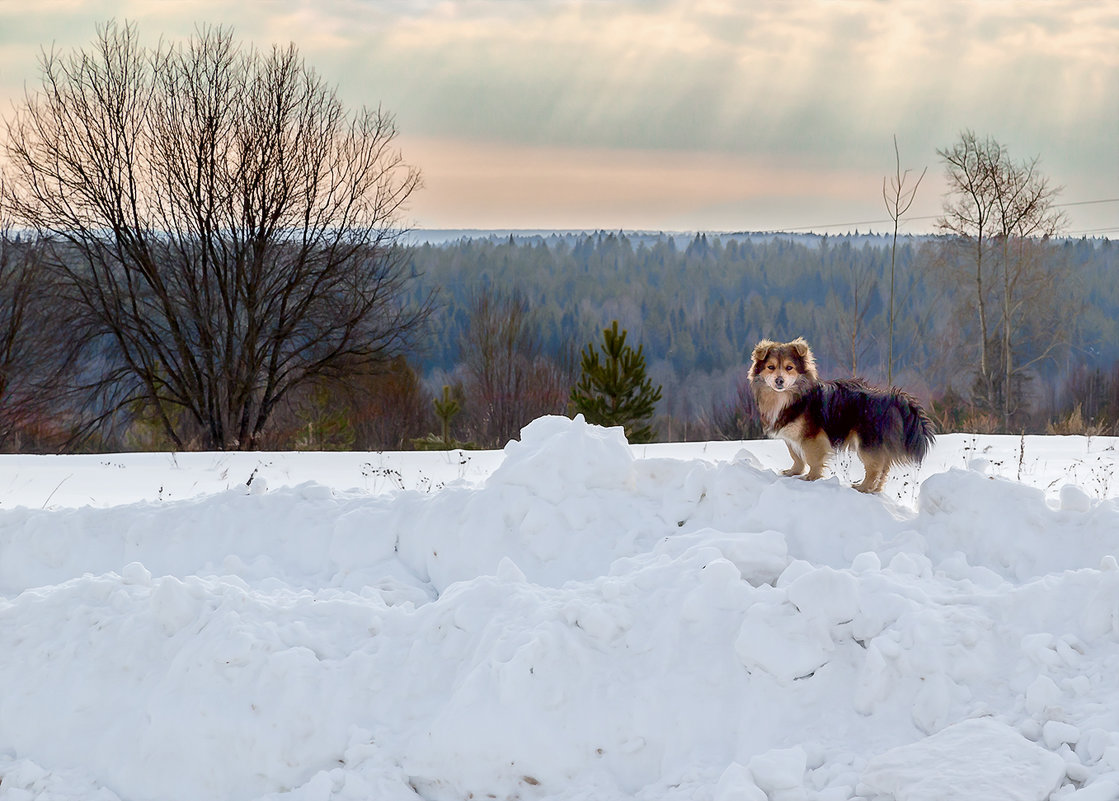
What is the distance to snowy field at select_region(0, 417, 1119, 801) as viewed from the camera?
3729 mm

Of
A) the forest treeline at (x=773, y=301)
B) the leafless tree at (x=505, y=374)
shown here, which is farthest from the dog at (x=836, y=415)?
the forest treeline at (x=773, y=301)

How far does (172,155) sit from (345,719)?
70.0 ft

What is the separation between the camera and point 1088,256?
78.0m

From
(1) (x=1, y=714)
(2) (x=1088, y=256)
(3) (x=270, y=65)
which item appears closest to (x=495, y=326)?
(3) (x=270, y=65)

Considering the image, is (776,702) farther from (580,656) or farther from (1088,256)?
(1088,256)

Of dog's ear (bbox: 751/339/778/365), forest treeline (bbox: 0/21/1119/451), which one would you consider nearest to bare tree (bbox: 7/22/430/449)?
forest treeline (bbox: 0/21/1119/451)

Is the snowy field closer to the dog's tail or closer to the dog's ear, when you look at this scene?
the dog's tail

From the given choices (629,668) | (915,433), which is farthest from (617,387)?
(629,668)

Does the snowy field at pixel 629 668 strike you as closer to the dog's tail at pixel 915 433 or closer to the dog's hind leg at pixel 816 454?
the dog's tail at pixel 915 433

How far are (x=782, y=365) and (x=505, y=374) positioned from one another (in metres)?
28.2

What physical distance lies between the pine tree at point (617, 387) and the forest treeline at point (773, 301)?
26.7 metres

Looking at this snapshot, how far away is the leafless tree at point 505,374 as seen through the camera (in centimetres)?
3141

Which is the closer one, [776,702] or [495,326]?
[776,702]

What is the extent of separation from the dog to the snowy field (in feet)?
1.10
